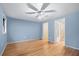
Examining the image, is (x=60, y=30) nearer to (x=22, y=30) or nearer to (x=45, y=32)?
(x=45, y=32)

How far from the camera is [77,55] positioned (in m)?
1.82

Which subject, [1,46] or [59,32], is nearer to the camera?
[1,46]

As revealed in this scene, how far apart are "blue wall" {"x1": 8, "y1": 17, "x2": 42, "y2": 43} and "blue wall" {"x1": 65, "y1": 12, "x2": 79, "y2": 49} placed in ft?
1.83

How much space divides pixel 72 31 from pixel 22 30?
101 centimetres

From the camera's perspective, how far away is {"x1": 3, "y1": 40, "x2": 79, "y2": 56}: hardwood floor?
1.81 metres

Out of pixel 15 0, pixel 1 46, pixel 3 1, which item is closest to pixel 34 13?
pixel 15 0

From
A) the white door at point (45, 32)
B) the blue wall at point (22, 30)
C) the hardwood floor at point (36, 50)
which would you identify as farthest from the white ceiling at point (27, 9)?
the hardwood floor at point (36, 50)

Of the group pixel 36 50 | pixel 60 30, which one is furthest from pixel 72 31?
pixel 36 50

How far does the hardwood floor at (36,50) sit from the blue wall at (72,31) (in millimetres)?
117

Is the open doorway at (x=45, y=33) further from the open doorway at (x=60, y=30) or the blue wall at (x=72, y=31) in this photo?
the blue wall at (x=72, y=31)

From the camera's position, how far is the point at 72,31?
1869mm

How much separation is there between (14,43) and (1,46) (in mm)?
243

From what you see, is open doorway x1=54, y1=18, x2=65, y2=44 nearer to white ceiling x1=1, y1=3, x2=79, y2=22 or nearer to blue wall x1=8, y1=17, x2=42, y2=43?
white ceiling x1=1, y1=3, x2=79, y2=22

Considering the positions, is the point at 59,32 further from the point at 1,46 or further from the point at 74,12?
the point at 1,46
